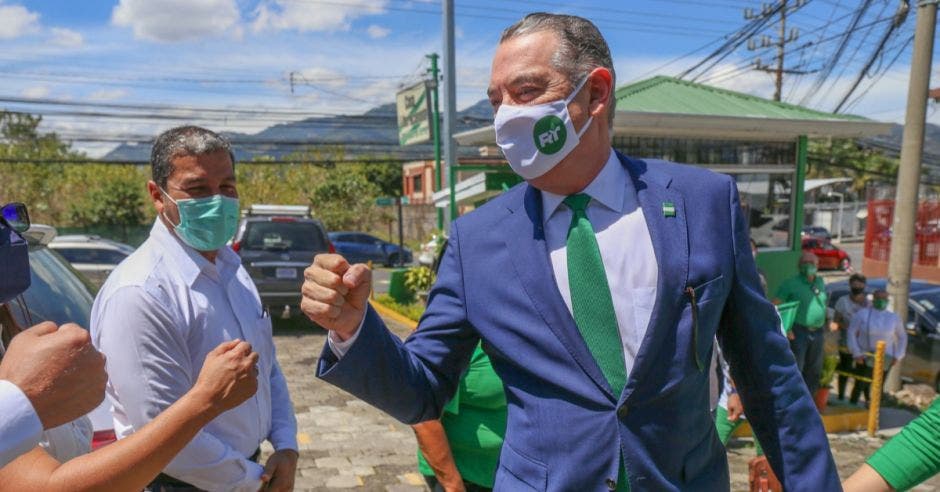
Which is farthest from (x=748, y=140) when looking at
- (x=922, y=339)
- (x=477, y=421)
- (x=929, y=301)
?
(x=477, y=421)

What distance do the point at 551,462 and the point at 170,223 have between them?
174cm

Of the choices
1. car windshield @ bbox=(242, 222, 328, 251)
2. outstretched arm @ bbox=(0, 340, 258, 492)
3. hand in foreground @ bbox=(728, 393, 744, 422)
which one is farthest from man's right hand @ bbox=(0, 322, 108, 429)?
car windshield @ bbox=(242, 222, 328, 251)

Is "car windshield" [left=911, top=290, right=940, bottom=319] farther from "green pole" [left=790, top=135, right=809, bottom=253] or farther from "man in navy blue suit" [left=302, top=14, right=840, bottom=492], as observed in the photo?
"man in navy blue suit" [left=302, top=14, right=840, bottom=492]

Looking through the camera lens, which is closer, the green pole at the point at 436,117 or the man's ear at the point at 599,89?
the man's ear at the point at 599,89

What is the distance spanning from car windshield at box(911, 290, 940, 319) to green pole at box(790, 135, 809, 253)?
1.71 meters

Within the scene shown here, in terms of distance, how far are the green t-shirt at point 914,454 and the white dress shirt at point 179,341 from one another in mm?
1919

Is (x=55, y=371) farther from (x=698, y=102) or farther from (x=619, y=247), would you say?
(x=698, y=102)

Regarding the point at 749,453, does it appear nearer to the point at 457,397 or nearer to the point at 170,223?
the point at 457,397

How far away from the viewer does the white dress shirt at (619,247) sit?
164cm

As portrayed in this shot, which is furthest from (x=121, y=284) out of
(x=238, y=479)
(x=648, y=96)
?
(x=648, y=96)

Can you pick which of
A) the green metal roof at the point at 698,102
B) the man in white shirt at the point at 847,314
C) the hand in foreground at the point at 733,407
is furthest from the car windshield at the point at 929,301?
the hand in foreground at the point at 733,407

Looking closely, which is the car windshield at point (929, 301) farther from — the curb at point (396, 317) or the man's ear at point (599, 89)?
Result: the man's ear at point (599, 89)

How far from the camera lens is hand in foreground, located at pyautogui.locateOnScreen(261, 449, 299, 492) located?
8.35 ft

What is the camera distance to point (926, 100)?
892 cm
